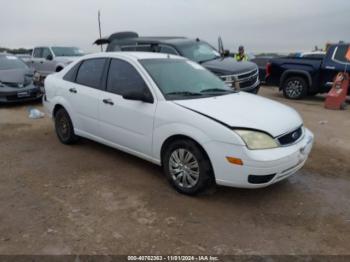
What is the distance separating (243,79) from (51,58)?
8555mm

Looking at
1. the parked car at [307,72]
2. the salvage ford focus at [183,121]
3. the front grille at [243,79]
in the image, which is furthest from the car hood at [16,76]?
the parked car at [307,72]

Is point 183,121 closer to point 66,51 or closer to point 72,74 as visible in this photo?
point 72,74

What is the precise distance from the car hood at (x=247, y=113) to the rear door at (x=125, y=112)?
0.54m

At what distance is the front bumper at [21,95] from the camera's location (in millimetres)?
9625

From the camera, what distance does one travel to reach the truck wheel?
11109 mm

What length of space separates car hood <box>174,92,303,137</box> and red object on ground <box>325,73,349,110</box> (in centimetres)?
614

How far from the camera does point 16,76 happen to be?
10.1 metres

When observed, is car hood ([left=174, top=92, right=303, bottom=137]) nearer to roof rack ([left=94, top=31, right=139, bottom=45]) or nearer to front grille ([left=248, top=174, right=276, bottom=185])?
front grille ([left=248, top=174, right=276, bottom=185])

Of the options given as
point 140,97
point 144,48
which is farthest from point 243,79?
point 140,97

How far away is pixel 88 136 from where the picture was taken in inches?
211

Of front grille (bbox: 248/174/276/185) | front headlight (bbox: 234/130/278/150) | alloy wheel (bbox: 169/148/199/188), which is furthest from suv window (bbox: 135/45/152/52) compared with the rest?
front grille (bbox: 248/174/276/185)

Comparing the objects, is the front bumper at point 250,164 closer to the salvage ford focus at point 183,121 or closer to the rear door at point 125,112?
the salvage ford focus at point 183,121

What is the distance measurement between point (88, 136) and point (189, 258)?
3.04 metres

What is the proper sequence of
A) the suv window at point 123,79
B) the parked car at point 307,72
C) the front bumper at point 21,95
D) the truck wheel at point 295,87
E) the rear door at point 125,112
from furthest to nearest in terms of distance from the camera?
the truck wheel at point 295,87, the parked car at point 307,72, the front bumper at point 21,95, the suv window at point 123,79, the rear door at point 125,112
